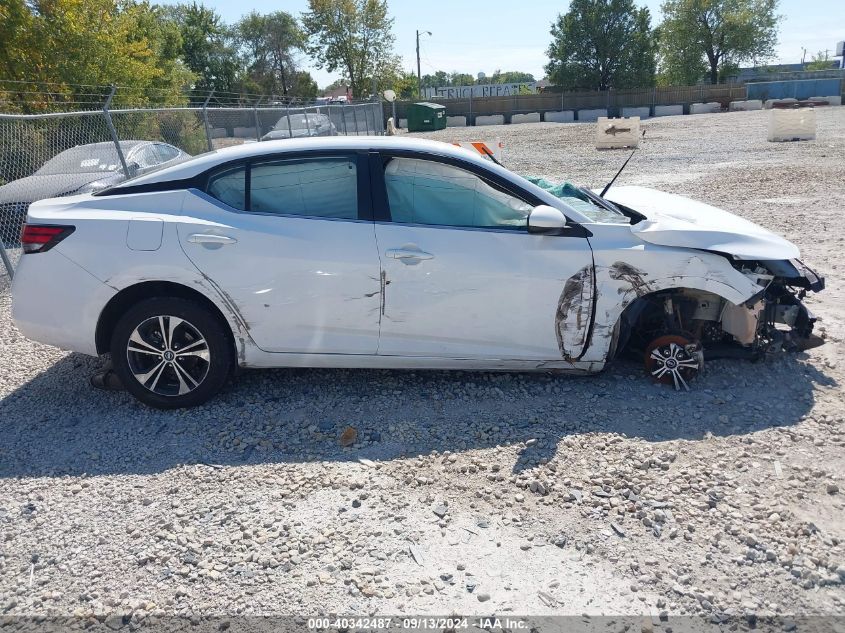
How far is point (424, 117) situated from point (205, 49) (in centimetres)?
2052

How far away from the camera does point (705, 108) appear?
4253 centimetres

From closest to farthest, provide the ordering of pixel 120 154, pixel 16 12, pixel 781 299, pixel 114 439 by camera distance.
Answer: pixel 114 439
pixel 781 299
pixel 120 154
pixel 16 12

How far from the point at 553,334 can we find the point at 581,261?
49cm

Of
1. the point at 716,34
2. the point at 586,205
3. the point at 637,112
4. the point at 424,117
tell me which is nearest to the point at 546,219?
the point at 586,205

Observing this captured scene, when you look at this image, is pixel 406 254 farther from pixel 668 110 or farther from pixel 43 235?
pixel 668 110

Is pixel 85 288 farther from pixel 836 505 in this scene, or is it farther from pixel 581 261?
pixel 836 505

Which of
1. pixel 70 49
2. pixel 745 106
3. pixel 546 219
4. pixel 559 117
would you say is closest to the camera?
pixel 546 219

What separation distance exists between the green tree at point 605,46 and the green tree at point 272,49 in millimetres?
22709

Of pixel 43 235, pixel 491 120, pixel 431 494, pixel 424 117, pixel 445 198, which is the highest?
pixel 424 117

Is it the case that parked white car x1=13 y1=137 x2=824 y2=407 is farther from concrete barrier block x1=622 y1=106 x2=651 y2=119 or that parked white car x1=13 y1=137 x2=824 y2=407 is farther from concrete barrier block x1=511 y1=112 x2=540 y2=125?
concrete barrier block x1=622 y1=106 x2=651 y2=119

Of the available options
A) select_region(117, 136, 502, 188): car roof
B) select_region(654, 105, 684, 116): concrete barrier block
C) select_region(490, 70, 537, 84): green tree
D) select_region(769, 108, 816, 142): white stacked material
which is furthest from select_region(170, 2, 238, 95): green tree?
select_region(490, 70, 537, 84): green tree

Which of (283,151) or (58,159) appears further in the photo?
(58,159)

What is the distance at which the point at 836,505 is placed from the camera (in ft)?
10.4

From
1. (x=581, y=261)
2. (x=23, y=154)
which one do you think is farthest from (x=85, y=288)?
(x=23, y=154)
